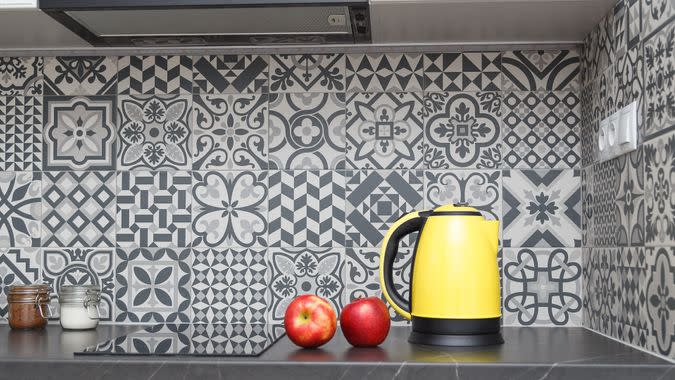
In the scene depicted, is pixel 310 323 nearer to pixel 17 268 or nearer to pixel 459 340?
pixel 459 340

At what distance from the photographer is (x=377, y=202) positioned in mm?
1812

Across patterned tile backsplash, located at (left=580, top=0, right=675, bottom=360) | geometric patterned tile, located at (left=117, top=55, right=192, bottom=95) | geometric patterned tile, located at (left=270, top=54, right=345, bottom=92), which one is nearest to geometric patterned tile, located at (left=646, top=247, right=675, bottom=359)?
patterned tile backsplash, located at (left=580, top=0, right=675, bottom=360)

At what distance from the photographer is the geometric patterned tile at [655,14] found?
123 centimetres

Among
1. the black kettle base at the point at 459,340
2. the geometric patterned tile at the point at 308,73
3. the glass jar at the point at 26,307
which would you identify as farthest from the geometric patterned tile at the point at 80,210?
the black kettle base at the point at 459,340

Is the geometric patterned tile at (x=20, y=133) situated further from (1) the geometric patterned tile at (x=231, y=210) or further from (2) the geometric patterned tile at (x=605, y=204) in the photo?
(2) the geometric patterned tile at (x=605, y=204)

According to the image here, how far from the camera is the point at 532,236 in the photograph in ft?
5.89

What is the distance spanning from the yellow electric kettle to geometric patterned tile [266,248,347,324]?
0.32 metres

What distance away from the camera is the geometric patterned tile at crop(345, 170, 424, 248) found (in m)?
1.81

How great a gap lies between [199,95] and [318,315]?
2.26 feet

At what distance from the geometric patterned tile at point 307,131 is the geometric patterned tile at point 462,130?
0.20 meters

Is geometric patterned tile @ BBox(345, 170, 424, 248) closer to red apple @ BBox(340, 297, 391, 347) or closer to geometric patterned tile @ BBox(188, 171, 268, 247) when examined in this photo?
geometric patterned tile @ BBox(188, 171, 268, 247)

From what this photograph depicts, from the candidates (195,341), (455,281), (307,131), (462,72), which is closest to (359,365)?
(455,281)

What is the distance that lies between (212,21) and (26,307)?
0.71 metres

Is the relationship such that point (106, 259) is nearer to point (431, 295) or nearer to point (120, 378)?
point (120, 378)
